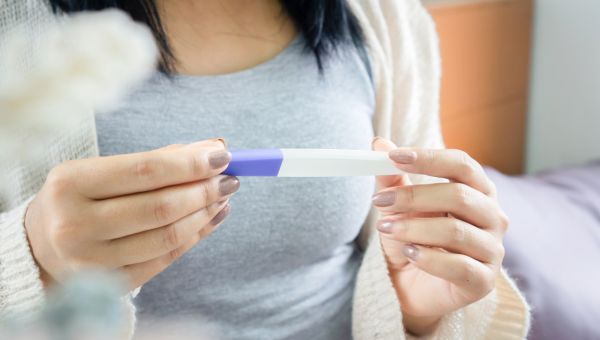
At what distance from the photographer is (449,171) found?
14.3 inches

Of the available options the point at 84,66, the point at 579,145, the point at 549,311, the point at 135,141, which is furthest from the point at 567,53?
the point at 84,66

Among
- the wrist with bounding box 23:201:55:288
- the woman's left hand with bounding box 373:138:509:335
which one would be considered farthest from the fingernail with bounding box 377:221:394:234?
the wrist with bounding box 23:201:55:288

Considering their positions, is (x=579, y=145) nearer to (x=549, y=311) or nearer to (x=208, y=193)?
(x=549, y=311)

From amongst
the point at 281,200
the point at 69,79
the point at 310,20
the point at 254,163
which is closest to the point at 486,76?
the point at 310,20

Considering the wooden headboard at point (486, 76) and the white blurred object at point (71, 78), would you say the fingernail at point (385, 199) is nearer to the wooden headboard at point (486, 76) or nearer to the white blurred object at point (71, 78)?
the white blurred object at point (71, 78)

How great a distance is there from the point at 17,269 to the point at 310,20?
0.35 metres

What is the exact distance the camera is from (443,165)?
0.36 m

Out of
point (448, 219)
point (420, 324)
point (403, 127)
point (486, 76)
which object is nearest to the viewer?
point (448, 219)

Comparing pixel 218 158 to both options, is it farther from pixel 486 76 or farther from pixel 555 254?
pixel 486 76

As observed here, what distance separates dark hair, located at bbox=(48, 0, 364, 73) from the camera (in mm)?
438

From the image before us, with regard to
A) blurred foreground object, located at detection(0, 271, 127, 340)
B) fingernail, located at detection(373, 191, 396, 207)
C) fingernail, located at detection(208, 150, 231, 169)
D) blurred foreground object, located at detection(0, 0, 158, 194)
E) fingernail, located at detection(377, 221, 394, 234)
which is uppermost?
blurred foreground object, located at detection(0, 0, 158, 194)

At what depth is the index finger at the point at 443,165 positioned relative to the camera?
343 millimetres

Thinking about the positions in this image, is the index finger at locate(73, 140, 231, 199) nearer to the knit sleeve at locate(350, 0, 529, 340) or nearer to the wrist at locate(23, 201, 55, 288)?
the wrist at locate(23, 201, 55, 288)

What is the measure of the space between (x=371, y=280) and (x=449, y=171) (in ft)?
0.53
